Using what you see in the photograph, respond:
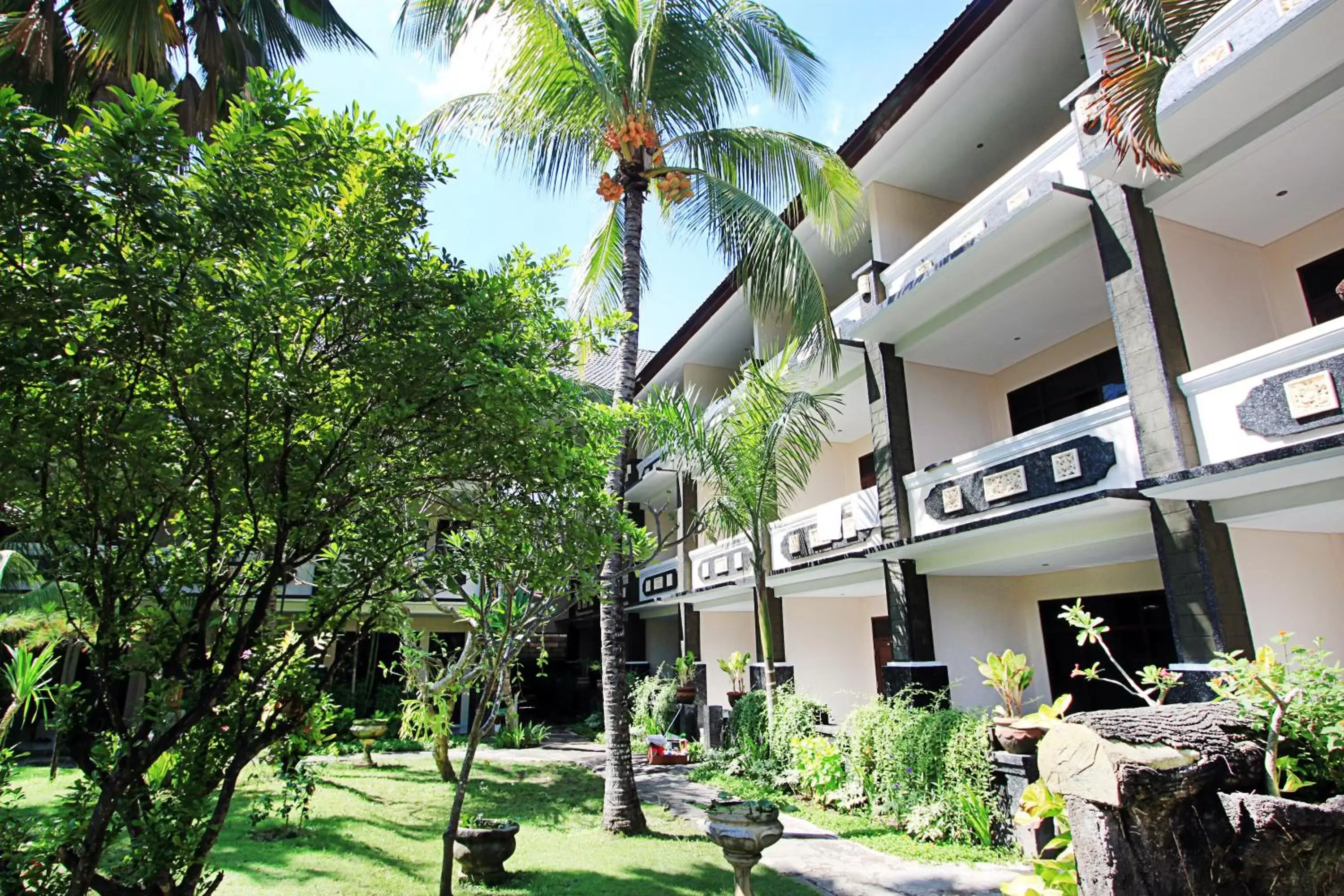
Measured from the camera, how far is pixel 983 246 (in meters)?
8.81

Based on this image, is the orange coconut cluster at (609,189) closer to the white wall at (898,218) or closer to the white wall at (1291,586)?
the white wall at (898,218)

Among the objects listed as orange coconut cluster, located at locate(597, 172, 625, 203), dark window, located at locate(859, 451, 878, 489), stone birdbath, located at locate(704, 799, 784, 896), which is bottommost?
stone birdbath, located at locate(704, 799, 784, 896)

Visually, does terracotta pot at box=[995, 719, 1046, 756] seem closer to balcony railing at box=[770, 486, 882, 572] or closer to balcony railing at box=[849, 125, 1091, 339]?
balcony railing at box=[770, 486, 882, 572]

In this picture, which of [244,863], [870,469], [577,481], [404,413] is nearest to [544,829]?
[244,863]

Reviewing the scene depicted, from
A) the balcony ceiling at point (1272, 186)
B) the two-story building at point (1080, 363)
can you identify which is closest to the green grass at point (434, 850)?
the two-story building at point (1080, 363)

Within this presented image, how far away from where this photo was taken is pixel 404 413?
10.4ft

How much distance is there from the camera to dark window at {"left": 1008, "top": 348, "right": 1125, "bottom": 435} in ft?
32.9

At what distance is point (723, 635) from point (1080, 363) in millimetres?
9980

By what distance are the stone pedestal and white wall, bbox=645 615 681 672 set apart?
1509 centimetres

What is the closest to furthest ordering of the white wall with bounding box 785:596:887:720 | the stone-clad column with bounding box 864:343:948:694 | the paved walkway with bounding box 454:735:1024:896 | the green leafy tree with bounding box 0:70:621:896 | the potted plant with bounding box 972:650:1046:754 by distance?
the green leafy tree with bounding box 0:70:621:896 < the paved walkway with bounding box 454:735:1024:896 < the potted plant with bounding box 972:650:1046:754 < the stone-clad column with bounding box 864:343:948:694 < the white wall with bounding box 785:596:887:720

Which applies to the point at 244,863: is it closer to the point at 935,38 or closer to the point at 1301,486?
the point at 1301,486

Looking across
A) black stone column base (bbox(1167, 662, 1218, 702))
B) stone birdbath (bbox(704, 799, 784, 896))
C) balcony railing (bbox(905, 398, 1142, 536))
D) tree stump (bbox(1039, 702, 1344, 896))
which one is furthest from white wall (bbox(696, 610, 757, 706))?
tree stump (bbox(1039, 702, 1344, 896))

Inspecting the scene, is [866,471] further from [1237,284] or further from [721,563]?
[1237,284]

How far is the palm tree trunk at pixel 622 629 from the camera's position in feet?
26.7
